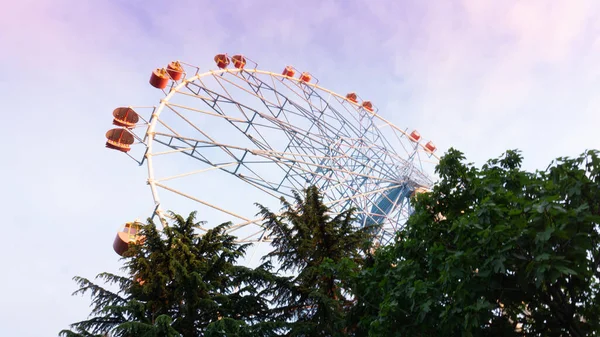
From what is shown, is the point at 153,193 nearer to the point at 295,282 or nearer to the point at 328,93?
the point at 295,282

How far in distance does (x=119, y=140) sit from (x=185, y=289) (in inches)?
424

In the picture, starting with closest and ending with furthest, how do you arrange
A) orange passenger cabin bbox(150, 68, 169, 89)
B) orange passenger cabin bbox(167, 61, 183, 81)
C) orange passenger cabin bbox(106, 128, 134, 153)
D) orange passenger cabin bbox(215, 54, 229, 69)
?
orange passenger cabin bbox(106, 128, 134, 153) → orange passenger cabin bbox(150, 68, 169, 89) → orange passenger cabin bbox(167, 61, 183, 81) → orange passenger cabin bbox(215, 54, 229, 69)

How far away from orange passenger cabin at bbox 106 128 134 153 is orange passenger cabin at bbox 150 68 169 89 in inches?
115

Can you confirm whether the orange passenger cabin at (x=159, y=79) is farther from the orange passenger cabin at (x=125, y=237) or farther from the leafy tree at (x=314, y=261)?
the leafy tree at (x=314, y=261)

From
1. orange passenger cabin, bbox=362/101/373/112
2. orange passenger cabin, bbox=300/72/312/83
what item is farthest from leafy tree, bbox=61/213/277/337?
orange passenger cabin, bbox=362/101/373/112

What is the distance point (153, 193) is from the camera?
18688mm

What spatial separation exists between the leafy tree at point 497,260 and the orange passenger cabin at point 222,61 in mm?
17021

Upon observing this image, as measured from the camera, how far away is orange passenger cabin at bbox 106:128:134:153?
2094 cm

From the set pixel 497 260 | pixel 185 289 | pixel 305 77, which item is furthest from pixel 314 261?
pixel 305 77

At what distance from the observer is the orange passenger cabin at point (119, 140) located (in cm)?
2094

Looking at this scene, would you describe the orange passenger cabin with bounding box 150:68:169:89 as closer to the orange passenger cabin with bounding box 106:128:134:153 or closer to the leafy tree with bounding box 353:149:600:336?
the orange passenger cabin with bounding box 106:128:134:153

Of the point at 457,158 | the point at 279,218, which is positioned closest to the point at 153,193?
the point at 279,218

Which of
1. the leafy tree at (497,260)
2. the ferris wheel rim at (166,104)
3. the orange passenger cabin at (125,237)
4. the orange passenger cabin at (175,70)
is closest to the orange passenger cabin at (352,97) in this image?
the ferris wheel rim at (166,104)

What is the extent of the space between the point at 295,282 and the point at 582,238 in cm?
663
